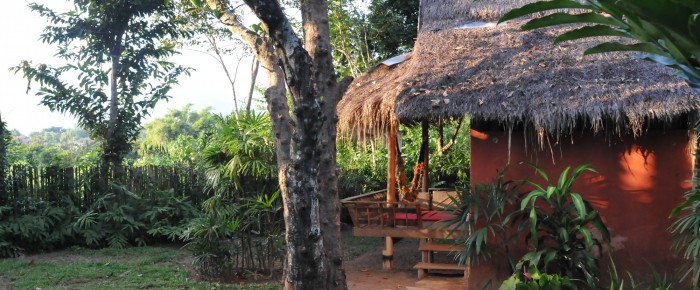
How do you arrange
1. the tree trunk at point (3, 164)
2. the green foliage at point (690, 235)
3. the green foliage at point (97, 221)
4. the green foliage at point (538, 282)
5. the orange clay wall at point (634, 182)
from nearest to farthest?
1. the green foliage at point (538, 282)
2. the green foliage at point (690, 235)
3. the orange clay wall at point (634, 182)
4. the green foliage at point (97, 221)
5. the tree trunk at point (3, 164)

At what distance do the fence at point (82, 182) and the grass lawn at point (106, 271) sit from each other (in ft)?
3.40

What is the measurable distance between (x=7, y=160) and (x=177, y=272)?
3853 mm

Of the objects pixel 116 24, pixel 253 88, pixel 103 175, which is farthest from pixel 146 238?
pixel 253 88

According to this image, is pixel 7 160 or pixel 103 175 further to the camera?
pixel 103 175

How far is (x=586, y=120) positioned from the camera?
20.7 feet

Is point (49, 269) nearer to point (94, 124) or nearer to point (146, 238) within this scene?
point (146, 238)

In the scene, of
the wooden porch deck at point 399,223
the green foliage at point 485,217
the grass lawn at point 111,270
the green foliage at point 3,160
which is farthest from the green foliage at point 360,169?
the green foliage at point 485,217

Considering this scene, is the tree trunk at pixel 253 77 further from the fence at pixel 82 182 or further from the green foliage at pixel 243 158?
the green foliage at pixel 243 158

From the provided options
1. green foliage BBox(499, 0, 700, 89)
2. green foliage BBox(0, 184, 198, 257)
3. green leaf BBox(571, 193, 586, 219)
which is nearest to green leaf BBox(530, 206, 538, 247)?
green leaf BBox(571, 193, 586, 219)

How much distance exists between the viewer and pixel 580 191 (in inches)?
258

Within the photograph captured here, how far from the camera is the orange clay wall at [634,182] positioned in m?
6.42

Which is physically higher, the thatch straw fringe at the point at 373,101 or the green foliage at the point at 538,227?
the thatch straw fringe at the point at 373,101

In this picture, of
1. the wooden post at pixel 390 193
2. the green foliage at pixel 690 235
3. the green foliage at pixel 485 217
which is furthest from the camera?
the wooden post at pixel 390 193

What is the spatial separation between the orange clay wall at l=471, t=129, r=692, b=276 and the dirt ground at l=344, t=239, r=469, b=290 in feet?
4.82
